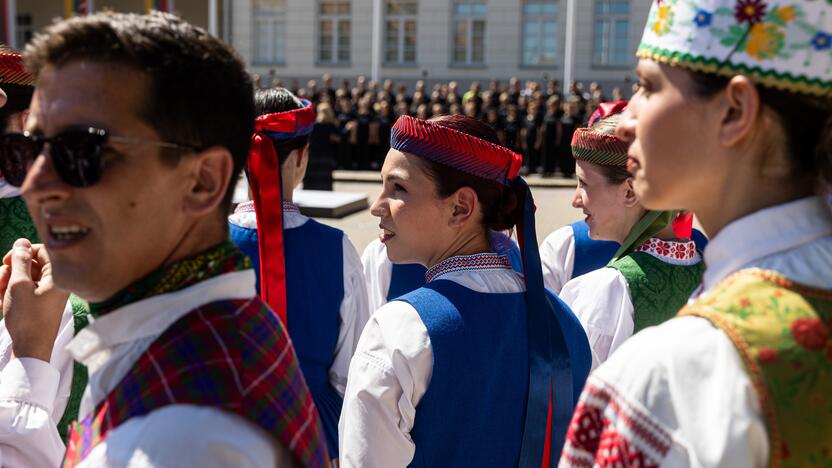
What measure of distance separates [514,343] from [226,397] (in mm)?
1079

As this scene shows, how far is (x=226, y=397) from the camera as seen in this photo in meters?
1.09

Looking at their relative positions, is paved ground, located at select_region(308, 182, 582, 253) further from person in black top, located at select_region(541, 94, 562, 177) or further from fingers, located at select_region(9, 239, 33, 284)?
fingers, located at select_region(9, 239, 33, 284)

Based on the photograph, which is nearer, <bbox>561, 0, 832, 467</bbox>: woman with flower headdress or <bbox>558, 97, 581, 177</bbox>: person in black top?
<bbox>561, 0, 832, 467</bbox>: woman with flower headdress

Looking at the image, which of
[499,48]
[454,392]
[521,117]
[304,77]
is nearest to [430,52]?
[499,48]

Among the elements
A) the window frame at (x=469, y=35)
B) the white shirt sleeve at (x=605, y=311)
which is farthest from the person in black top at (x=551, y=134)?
the white shirt sleeve at (x=605, y=311)

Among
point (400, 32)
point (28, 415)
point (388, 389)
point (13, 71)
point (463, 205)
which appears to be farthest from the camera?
point (400, 32)

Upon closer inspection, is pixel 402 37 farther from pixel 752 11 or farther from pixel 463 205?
pixel 752 11

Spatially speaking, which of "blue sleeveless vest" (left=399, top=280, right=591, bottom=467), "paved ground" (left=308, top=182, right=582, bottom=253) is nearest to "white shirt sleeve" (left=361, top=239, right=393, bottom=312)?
"blue sleeveless vest" (left=399, top=280, right=591, bottom=467)

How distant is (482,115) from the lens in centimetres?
1656

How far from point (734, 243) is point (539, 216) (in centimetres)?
1064

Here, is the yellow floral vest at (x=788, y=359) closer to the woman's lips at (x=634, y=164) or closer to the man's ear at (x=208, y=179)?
the woman's lips at (x=634, y=164)

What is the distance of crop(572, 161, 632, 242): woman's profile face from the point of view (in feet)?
9.65

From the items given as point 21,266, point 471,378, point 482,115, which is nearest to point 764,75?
point 471,378

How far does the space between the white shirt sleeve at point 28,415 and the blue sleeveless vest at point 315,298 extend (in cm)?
125
